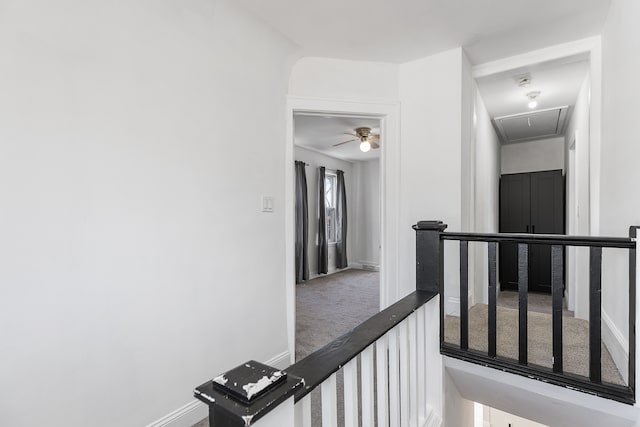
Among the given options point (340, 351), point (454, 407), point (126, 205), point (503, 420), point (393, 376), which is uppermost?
point (126, 205)

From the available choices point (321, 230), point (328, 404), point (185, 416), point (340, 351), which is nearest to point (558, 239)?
point (340, 351)

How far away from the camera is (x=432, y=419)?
1743mm

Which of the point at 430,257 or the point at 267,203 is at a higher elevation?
the point at 267,203

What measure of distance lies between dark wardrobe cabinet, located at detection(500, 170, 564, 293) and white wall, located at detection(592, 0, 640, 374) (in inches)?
99.0

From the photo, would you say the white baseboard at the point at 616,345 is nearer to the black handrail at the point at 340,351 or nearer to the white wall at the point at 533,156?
the black handrail at the point at 340,351

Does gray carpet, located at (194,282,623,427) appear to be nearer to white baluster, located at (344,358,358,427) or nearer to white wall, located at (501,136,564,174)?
white baluster, located at (344,358,358,427)

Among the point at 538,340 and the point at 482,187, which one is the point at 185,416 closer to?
the point at 538,340

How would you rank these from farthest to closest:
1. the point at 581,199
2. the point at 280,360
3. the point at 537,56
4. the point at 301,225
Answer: the point at 301,225, the point at 581,199, the point at 537,56, the point at 280,360

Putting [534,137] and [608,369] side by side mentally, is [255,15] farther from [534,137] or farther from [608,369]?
[534,137]

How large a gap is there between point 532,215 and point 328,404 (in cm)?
499

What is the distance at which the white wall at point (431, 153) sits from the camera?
2.60m

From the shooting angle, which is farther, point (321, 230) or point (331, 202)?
point (331, 202)

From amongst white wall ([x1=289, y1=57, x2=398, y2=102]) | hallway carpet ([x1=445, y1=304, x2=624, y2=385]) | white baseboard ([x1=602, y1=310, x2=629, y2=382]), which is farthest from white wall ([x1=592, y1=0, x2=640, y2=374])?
white wall ([x1=289, y1=57, x2=398, y2=102])

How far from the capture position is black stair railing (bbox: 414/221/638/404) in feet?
4.64
